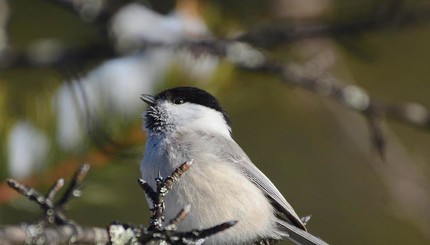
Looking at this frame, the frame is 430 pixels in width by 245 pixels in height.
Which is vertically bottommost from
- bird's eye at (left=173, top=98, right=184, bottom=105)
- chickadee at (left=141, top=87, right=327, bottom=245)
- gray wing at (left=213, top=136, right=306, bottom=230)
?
chickadee at (left=141, top=87, right=327, bottom=245)

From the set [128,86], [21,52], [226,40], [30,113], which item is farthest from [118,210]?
[30,113]

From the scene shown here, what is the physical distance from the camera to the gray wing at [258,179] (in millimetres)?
2371

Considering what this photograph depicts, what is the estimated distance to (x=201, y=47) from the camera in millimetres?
2629

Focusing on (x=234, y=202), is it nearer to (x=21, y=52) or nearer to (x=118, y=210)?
(x=21, y=52)

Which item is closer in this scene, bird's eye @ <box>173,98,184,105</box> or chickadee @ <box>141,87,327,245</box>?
chickadee @ <box>141,87,327,245</box>

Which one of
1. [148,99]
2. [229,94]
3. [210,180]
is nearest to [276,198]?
[210,180]

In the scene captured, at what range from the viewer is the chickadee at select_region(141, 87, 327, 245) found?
224cm

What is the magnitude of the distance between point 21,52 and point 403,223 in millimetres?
2307

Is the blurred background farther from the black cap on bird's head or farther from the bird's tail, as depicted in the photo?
the bird's tail

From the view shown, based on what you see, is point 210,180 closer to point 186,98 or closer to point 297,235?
point 297,235

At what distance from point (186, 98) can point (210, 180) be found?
0.45 metres

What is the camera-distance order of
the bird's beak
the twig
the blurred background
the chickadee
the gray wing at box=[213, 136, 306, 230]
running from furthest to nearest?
the bird's beak → the gray wing at box=[213, 136, 306, 230] → the chickadee → the blurred background → the twig

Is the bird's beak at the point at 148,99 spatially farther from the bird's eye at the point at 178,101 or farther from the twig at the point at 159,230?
the twig at the point at 159,230

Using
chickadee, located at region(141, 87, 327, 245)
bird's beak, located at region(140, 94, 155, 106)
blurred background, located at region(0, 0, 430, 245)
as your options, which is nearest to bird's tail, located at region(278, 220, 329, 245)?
chickadee, located at region(141, 87, 327, 245)
